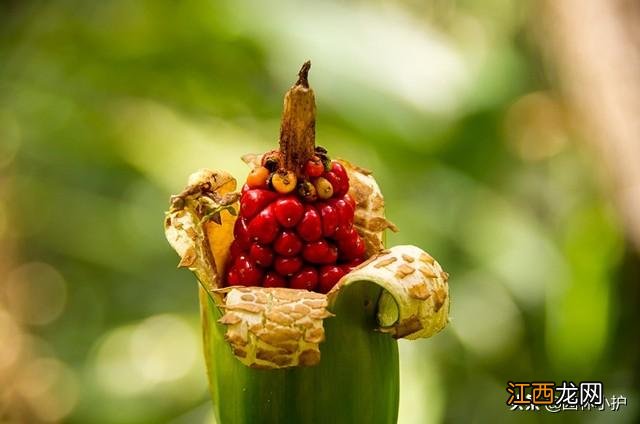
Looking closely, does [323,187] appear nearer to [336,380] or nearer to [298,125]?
[298,125]

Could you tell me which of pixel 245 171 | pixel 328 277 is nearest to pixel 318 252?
pixel 328 277

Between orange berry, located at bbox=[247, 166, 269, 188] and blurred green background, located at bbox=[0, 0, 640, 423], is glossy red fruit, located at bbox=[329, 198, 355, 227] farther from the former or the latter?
blurred green background, located at bbox=[0, 0, 640, 423]

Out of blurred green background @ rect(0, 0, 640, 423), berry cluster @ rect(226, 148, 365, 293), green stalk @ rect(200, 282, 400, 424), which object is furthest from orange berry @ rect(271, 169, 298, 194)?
blurred green background @ rect(0, 0, 640, 423)

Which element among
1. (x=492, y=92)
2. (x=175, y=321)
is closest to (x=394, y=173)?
(x=492, y=92)

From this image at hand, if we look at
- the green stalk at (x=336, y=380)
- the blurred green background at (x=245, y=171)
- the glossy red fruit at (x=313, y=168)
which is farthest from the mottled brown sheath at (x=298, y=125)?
the blurred green background at (x=245, y=171)

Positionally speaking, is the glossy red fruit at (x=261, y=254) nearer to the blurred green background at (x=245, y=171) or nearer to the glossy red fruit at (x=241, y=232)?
the glossy red fruit at (x=241, y=232)

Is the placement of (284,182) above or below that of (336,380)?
above
